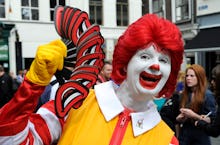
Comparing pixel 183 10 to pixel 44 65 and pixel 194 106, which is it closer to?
pixel 194 106

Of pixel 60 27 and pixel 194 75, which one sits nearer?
pixel 60 27

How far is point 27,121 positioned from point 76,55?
0.33 meters

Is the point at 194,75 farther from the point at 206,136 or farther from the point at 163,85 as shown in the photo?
the point at 163,85

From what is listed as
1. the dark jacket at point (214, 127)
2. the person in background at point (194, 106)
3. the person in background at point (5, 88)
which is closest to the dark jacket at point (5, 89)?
the person in background at point (5, 88)

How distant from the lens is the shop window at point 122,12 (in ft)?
61.8

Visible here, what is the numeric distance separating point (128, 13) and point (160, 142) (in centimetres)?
1781

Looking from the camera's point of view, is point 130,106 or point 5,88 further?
point 5,88

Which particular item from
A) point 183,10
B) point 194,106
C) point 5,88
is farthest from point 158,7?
point 194,106

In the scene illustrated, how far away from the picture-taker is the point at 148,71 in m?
1.62

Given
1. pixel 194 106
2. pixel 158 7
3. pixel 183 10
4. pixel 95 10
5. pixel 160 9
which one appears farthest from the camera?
pixel 95 10

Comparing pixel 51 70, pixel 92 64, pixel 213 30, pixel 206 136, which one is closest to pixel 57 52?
pixel 51 70

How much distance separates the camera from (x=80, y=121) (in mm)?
1631

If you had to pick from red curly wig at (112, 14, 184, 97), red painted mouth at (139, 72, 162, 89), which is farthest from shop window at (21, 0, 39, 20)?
red painted mouth at (139, 72, 162, 89)

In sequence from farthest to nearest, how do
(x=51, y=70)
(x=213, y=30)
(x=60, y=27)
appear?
(x=213, y=30) < (x=60, y=27) < (x=51, y=70)
